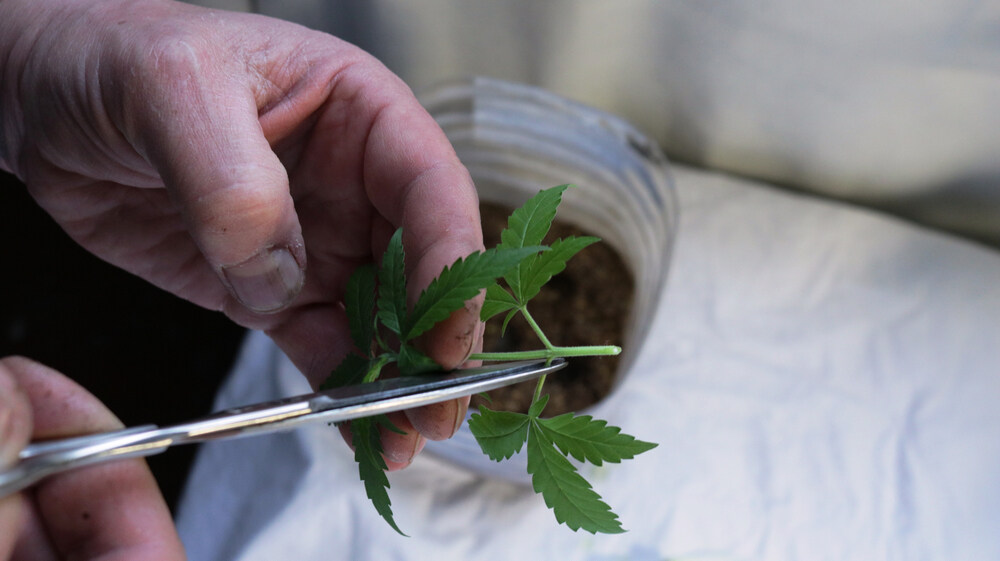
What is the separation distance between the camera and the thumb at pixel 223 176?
607 millimetres

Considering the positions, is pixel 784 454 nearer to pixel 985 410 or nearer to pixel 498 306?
pixel 985 410

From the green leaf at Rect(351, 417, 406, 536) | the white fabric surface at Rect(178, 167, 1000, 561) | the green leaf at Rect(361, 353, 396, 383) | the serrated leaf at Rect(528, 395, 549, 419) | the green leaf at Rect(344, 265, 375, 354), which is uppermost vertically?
the green leaf at Rect(344, 265, 375, 354)

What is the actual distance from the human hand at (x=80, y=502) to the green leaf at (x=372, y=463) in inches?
8.1

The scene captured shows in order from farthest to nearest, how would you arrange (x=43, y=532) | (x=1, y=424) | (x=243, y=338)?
1. (x=243, y=338)
2. (x=43, y=532)
3. (x=1, y=424)

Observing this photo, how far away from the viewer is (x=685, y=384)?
116 cm

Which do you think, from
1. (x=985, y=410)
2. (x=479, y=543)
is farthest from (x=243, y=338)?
(x=985, y=410)

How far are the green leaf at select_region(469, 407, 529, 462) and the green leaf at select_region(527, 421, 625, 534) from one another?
0.04 feet

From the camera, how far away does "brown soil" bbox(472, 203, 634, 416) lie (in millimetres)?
1168

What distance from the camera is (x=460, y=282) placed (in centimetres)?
55

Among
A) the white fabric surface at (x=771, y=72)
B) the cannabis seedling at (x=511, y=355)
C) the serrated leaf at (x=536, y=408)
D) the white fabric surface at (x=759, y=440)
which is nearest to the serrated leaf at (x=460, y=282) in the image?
the cannabis seedling at (x=511, y=355)

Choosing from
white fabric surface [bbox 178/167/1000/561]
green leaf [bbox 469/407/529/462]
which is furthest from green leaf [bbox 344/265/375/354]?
white fabric surface [bbox 178/167/1000/561]

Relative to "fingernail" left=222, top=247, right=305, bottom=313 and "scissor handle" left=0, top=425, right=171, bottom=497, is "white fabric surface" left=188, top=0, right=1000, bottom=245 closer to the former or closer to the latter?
"fingernail" left=222, top=247, right=305, bottom=313

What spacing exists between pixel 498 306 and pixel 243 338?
30.3 inches

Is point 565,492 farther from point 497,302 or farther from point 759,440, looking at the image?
point 759,440
